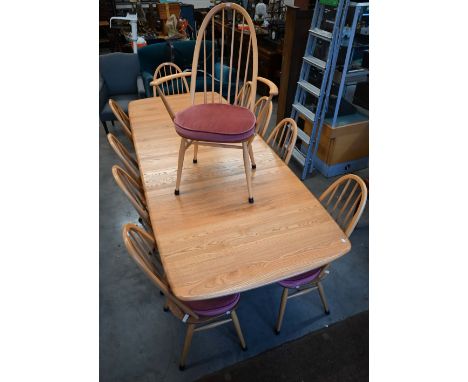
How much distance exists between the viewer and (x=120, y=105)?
11.5 feet

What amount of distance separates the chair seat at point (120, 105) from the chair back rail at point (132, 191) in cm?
193

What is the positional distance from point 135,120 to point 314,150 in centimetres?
162

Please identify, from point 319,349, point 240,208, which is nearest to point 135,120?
point 240,208

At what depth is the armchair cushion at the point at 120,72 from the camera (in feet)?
11.8

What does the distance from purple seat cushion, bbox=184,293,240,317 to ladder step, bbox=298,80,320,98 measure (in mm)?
1937

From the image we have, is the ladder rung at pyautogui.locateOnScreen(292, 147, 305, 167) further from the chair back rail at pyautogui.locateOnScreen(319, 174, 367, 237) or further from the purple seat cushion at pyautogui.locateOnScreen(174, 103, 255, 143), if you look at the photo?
the purple seat cushion at pyautogui.locateOnScreen(174, 103, 255, 143)

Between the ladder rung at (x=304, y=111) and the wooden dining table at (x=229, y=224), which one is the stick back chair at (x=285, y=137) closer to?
the wooden dining table at (x=229, y=224)

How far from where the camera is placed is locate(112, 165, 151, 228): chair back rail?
1.53 m

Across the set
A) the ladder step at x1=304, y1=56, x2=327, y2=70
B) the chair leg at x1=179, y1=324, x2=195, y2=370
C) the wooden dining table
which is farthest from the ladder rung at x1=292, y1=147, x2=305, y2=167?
the chair leg at x1=179, y1=324, x2=195, y2=370

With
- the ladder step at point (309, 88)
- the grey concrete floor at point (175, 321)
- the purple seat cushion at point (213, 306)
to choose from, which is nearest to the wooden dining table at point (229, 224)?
the purple seat cushion at point (213, 306)

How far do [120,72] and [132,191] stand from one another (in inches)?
101

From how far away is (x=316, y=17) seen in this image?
265 centimetres

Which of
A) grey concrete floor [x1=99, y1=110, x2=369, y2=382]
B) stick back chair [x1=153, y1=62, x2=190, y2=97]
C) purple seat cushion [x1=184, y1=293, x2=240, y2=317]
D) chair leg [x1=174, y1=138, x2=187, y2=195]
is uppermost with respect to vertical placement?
stick back chair [x1=153, y1=62, x2=190, y2=97]

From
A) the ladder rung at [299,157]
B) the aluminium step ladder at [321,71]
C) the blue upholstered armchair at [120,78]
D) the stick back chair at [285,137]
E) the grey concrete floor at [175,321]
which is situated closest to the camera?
the grey concrete floor at [175,321]
